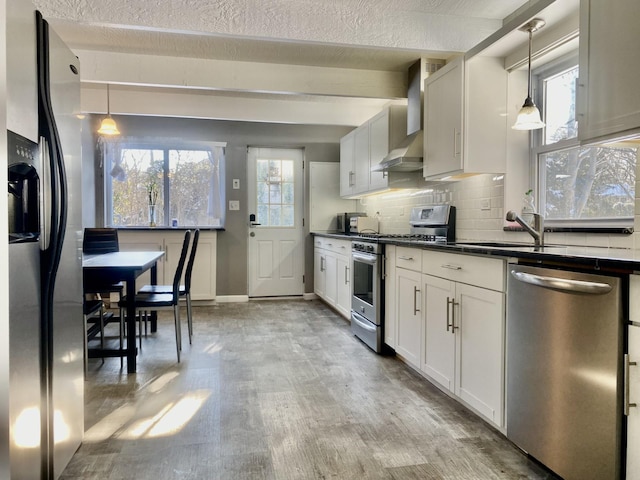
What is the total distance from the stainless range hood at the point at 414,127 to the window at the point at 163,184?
107 inches

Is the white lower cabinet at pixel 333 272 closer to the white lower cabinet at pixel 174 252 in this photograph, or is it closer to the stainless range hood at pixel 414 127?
the stainless range hood at pixel 414 127

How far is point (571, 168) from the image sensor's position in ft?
8.64

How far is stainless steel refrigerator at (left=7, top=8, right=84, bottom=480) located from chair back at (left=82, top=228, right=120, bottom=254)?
2.52 m

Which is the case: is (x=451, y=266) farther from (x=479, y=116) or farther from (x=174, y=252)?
(x=174, y=252)

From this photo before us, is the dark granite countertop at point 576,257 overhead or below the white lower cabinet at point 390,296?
overhead

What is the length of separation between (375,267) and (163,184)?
347 cm

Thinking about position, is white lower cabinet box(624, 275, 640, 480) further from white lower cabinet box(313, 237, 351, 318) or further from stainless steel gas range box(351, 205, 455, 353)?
white lower cabinet box(313, 237, 351, 318)

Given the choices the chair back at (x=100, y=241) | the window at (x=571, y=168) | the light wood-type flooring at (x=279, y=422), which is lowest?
the light wood-type flooring at (x=279, y=422)

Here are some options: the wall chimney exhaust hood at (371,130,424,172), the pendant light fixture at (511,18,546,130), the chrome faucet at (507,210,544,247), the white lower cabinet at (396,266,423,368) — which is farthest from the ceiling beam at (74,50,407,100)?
the chrome faucet at (507,210,544,247)

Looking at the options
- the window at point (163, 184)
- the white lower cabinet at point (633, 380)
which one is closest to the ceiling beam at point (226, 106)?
the window at point (163, 184)

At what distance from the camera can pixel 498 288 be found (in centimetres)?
205

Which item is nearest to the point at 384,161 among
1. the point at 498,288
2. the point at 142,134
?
the point at 498,288

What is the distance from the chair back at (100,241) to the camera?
423 centimetres

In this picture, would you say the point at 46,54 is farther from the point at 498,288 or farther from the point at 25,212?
the point at 498,288
